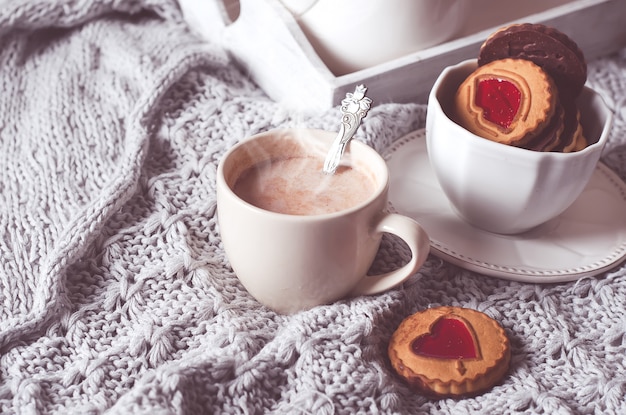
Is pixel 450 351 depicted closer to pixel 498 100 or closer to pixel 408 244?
pixel 408 244

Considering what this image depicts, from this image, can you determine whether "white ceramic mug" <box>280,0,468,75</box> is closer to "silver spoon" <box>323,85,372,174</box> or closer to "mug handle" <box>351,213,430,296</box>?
"silver spoon" <box>323,85,372,174</box>

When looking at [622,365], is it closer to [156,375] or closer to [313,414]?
[313,414]

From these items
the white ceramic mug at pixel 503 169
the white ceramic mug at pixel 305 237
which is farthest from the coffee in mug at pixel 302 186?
the white ceramic mug at pixel 503 169

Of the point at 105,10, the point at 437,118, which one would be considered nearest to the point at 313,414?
the point at 437,118

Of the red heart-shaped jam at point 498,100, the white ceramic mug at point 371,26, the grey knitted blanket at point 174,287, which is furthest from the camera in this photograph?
the white ceramic mug at point 371,26

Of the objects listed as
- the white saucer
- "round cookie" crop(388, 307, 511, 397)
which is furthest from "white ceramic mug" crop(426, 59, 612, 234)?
"round cookie" crop(388, 307, 511, 397)

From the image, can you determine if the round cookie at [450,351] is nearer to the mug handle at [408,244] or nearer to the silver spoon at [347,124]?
the mug handle at [408,244]
